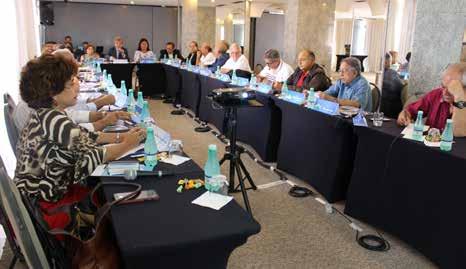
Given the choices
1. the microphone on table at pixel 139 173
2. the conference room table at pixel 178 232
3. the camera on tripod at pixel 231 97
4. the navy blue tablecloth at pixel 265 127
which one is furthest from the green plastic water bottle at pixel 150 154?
the navy blue tablecloth at pixel 265 127

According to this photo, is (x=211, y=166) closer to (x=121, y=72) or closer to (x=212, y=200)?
(x=212, y=200)

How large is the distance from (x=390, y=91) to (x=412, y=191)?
220 centimetres

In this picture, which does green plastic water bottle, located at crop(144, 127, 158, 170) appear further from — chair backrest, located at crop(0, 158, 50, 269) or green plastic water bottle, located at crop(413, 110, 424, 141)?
green plastic water bottle, located at crop(413, 110, 424, 141)

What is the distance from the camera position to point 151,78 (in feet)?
27.5

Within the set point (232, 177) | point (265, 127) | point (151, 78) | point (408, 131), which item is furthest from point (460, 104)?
point (151, 78)

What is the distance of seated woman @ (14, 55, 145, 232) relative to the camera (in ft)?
5.39

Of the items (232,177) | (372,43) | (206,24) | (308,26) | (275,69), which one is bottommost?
(232,177)

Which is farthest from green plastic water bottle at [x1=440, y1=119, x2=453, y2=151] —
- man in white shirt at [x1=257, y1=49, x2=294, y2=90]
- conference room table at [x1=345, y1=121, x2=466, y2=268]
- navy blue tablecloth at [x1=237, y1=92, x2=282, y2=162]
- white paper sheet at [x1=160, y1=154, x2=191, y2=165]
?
man in white shirt at [x1=257, y1=49, x2=294, y2=90]

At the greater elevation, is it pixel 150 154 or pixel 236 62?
pixel 236 62

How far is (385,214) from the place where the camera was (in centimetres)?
258

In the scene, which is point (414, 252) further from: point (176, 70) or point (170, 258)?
point (176, 70)

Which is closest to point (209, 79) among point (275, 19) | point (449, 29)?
point (449, 29)

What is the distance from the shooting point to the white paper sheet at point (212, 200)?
1.53m

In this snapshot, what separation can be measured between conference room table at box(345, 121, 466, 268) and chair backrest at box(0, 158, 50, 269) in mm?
1934
